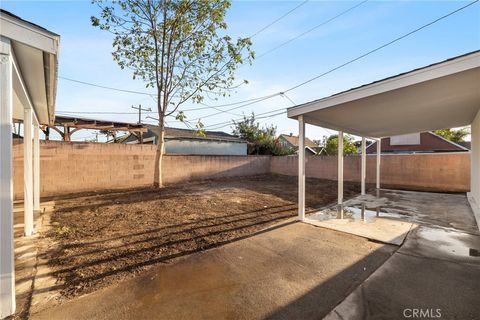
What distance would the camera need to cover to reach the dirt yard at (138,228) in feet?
9.14

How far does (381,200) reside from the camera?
24.2 feet

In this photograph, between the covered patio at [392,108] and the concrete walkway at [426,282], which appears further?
the covered patio at [392,108]

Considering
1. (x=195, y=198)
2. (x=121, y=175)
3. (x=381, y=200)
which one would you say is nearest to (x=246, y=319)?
(x=195, y=198)

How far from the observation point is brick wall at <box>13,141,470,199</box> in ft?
24.1

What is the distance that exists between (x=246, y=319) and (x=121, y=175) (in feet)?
28.2

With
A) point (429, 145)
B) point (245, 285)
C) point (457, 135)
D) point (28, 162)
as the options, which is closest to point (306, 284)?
point (245, 285)

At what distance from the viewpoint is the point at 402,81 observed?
3.24 meters

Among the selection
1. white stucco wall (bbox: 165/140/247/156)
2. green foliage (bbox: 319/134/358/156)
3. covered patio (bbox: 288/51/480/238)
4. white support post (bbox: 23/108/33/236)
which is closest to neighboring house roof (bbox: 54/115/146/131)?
white stucco wall (bbox: 165/140/247/156)

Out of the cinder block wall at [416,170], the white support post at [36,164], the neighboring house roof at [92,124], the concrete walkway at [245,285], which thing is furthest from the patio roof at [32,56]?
the cinder block wall at [416,170]

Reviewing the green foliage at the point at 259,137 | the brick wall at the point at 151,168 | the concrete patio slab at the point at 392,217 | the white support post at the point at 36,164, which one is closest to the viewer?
the concrete patio slab at the point at 392,217

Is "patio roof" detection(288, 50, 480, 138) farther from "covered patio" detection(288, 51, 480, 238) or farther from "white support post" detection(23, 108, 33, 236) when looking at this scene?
"white support post" detection(23, 108, 33, 236)

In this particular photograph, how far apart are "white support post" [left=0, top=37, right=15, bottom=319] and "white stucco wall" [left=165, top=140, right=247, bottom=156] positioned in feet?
40.9

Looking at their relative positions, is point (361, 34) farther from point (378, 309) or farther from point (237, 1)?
point (378, 309)

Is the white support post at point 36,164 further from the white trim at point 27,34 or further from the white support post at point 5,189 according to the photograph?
the white trim at point 27,34
